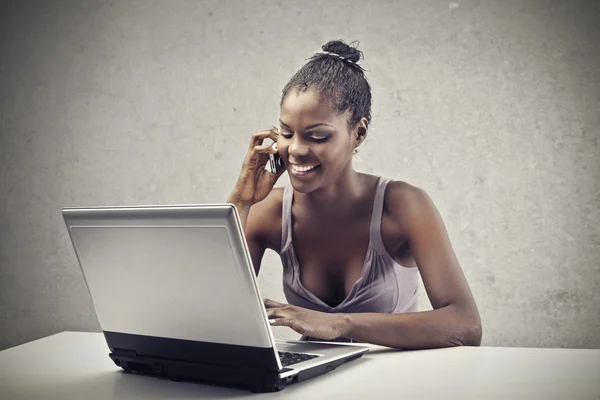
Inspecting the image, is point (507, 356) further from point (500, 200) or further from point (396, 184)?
point (500, 200)

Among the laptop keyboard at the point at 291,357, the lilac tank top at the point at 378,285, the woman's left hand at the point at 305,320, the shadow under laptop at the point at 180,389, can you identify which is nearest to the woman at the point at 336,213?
the lilac tank top at the point at 378,285

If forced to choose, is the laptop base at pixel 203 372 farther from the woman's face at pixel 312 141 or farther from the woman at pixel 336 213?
the woman's face at pixel 312 141

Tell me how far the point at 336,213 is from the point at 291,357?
3.20 feet

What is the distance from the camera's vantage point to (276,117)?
2.96 m

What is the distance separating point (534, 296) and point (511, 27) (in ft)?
3.23

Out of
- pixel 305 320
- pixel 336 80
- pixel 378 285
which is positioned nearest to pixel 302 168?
pixel 336 80

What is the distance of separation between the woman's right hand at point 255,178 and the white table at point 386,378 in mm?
845

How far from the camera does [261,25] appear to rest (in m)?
3.01

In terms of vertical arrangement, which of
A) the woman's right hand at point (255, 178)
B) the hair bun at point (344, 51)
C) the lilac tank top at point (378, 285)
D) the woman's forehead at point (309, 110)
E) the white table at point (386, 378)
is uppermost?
the hair bun at point (344, 51)

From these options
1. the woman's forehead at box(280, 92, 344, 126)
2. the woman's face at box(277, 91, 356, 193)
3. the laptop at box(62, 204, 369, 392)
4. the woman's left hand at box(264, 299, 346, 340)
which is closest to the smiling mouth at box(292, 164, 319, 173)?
the woman's face at box(277, 91, 356, 193)

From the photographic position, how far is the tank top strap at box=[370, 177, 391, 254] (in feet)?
6.62

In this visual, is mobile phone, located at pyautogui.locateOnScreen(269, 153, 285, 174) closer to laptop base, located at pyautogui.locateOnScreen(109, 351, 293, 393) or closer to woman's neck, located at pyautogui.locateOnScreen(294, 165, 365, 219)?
woman's neck, located at pyautogui.locateOnScreen(294, 165, 365, 219)

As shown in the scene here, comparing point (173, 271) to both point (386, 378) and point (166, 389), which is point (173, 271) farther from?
point (386, 378)

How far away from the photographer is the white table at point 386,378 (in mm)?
1081
